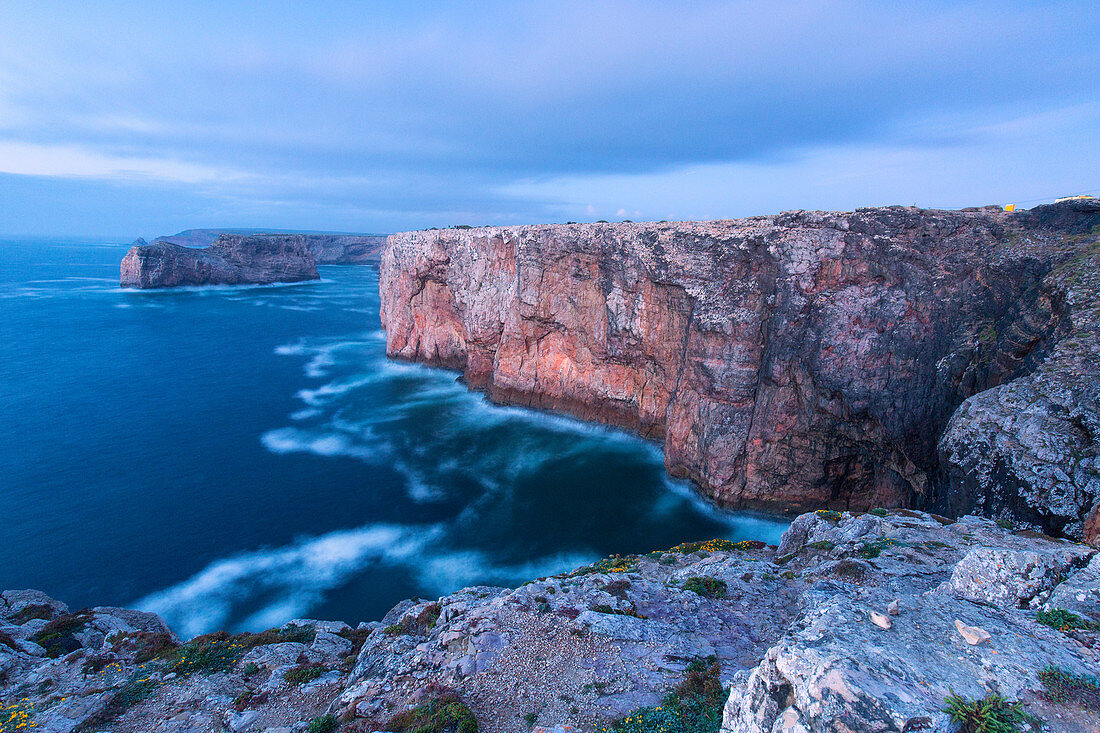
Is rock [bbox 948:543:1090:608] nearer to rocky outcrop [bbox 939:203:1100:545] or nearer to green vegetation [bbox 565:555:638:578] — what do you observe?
rocky outcrop [bbox 939:203:1100:545]

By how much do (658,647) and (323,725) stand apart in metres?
7.11

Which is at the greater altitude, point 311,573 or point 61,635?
point 61,635

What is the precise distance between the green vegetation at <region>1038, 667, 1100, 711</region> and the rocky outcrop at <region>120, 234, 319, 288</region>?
136150mm

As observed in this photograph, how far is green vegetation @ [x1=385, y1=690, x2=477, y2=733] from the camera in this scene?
8844 mm

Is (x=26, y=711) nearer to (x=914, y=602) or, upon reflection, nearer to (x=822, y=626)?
(x=822, y=626)

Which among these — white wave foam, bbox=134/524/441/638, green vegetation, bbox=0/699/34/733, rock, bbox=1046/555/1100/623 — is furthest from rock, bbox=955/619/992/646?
white wave foam, bbox=134/524/441/638

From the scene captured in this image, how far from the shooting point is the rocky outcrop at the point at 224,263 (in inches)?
4102

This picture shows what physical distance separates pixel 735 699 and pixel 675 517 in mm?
21618

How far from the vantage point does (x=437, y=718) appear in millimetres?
9000

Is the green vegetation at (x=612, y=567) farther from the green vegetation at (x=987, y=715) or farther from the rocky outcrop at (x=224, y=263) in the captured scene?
the rocky outcrop at (x=224, y=263)

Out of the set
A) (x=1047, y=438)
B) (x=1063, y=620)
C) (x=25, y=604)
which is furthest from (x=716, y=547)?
(x=25, y=604)

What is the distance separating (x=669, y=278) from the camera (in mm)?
29438

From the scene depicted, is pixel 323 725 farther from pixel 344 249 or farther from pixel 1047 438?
pixel 344 249

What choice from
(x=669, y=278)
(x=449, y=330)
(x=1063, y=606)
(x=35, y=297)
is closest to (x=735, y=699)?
(x=1063, y=606)
